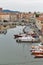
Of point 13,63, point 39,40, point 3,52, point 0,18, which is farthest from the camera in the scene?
point 0,18

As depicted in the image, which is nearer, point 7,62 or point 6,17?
point 7,62

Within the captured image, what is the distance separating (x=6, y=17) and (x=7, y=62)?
24.0 metres

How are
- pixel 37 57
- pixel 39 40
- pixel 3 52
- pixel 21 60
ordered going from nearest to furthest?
pixel 21 60
pixel 37 57
pixel 3 52
pixel 39 40

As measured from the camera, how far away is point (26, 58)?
364 inches

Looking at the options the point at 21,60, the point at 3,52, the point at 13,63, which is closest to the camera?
the point at 13,63

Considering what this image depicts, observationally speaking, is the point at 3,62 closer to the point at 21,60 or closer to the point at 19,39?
the point at 21,60

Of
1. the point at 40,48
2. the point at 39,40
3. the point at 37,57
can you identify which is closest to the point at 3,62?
the point at 37,57

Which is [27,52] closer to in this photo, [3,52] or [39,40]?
[3,52]

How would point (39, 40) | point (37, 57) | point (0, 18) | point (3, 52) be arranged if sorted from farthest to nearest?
1. point (0, 18)
2. point (39, 40)
3. point (3, 52)
4. point (37, 57)

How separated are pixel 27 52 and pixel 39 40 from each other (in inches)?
132

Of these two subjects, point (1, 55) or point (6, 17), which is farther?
point (6, 17)

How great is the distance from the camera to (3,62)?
845 centimetres

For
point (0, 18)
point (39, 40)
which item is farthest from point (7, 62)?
point (0, 18)

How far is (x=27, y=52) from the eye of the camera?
10.4m
